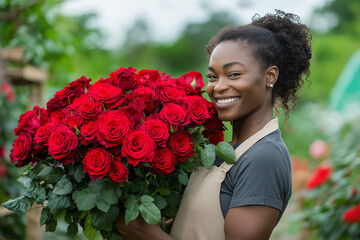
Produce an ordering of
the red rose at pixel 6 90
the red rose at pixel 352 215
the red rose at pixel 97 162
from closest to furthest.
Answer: the red rose at pixel 97 162 < the red rose at pixel 352 215 < the red rose at pixel 6 90

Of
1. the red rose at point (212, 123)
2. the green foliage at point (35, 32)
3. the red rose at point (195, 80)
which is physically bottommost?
the red rose at point (212, 123)

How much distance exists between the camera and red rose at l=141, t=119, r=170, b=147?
5.41 feet

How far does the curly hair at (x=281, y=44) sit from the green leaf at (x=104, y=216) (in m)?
0.83

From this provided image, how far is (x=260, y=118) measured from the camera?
1.87m

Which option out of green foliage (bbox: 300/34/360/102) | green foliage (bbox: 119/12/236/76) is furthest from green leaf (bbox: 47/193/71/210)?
green foliage (bbox: 119/12/236/76)

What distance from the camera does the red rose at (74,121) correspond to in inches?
66.6

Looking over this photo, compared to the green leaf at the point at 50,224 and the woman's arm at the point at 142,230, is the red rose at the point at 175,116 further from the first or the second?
the green leaf at the point at 50,224

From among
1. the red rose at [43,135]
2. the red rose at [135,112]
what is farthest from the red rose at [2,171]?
the red rose at [135,112]

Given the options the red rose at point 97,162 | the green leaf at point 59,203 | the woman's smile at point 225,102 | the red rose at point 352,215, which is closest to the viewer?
the red rose at point 97,162

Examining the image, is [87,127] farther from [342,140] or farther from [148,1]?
[148,1]

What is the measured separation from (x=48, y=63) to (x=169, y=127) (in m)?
3.25

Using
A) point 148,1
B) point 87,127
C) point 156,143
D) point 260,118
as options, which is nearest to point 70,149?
point 87,127

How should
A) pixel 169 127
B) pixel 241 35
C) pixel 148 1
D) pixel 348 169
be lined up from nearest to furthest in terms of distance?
pixel 169 127 < pixel 241 35 < pixel 348 169 < pixel 148 1

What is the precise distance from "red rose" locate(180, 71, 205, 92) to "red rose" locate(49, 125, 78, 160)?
640 millimetres
